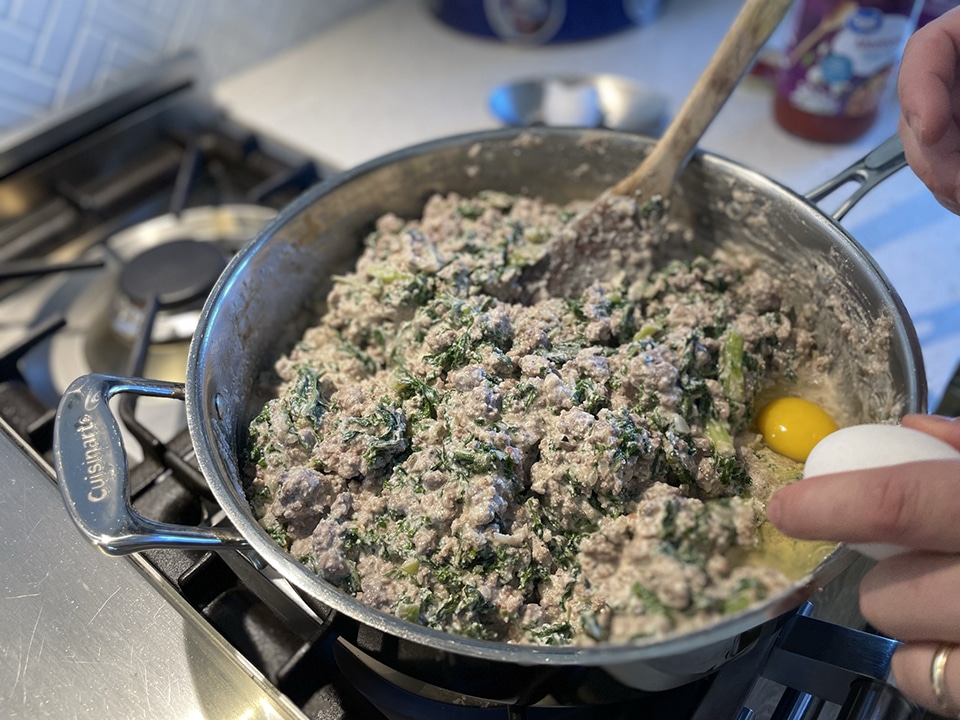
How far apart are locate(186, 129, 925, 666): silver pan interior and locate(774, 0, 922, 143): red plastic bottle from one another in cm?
56

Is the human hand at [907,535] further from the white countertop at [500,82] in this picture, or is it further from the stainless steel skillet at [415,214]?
the white countertop at [500,82]

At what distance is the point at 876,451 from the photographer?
751mm

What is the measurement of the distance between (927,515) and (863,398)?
1.54 feet

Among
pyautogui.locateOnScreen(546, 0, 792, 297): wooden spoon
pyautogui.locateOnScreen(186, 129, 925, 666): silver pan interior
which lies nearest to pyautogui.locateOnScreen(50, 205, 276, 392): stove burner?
pyautogui.locateOnScreen(186, 129, 925, 666): silver pan interior

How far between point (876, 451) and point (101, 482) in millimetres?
813

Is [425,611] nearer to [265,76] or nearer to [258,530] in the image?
[258,530]

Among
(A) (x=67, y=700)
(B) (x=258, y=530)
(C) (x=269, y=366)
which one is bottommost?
(A) (x=67, y=700)

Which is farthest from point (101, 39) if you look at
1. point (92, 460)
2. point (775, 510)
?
point (775, 510)

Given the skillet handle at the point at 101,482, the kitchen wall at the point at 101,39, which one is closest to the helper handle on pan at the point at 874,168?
the skillet handle at the point at 101,482

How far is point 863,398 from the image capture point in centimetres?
107

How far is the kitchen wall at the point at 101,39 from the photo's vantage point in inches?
61.5

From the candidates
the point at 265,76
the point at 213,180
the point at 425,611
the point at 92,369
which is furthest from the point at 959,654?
the point at 265,76

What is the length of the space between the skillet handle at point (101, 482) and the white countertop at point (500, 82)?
1083 mm

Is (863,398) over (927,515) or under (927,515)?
under
